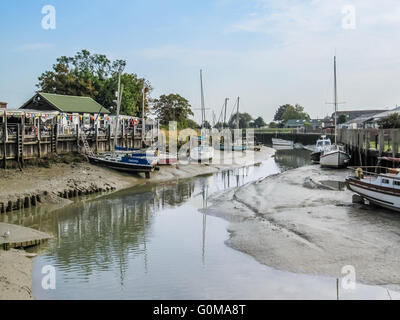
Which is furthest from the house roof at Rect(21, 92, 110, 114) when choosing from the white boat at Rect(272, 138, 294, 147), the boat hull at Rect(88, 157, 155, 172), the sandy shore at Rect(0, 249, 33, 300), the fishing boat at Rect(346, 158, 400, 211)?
the white boat at Rect(272, 138, 294, 147)

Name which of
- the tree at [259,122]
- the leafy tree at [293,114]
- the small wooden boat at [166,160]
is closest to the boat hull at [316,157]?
the small wooden boat at [166,160]

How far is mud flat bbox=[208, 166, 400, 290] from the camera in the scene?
1492cm

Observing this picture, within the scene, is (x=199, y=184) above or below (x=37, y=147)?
below

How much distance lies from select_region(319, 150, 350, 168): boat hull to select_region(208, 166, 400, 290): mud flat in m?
15.0

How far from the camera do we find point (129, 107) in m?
70.9

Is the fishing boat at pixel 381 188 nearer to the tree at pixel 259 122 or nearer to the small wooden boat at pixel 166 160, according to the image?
the small wooden boat at pixel 166 160

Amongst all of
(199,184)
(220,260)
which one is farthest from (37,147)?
(220,260)

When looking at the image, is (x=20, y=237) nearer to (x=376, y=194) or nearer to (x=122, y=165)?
(x=376, y=194)

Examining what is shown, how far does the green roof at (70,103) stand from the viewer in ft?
166

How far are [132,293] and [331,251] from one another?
7.64 m

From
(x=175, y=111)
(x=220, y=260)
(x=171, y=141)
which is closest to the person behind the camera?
(x=220, y=260)

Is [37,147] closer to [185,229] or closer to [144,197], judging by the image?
[144,197]
